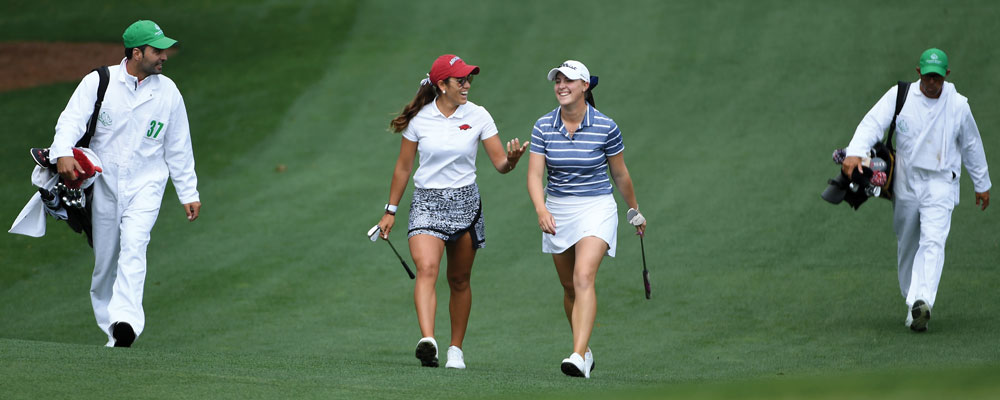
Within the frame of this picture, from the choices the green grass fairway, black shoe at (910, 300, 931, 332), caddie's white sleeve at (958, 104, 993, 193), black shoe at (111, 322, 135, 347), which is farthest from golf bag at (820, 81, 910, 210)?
black shoe at (111, 322, 135, 347)

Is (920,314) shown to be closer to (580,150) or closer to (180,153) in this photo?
(580,150)

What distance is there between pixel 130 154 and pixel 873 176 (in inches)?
216

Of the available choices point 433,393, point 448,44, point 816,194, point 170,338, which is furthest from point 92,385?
point 448,44

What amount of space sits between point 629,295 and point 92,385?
19.0 ft

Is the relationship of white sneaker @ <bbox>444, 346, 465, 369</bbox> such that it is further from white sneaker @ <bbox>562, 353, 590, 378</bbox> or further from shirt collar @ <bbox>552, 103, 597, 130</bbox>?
shirt collar @ <bbox>552, 103, 597, 130</bbox>

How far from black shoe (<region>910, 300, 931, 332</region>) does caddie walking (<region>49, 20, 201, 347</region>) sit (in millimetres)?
5309

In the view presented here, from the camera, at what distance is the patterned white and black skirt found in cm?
808

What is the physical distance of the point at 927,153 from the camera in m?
9.43

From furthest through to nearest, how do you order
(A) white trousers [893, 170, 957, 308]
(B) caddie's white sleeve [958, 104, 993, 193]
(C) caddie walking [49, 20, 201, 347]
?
(B) caddie's white sleeve [958, 104, 993, 193], (A) white trousers [893, 170, 957, 308], (C) caddie walking [49, 20, 201, 347]

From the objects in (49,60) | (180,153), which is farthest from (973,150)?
(49,60)

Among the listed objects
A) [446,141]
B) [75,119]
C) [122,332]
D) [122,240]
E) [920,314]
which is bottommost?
[122,332]

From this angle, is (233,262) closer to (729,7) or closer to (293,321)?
(293,321)

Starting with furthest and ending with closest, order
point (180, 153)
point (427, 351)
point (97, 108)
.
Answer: point (180, 153)
point (97, 108)
point (427, 351)

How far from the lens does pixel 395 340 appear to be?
9797 millimetres
